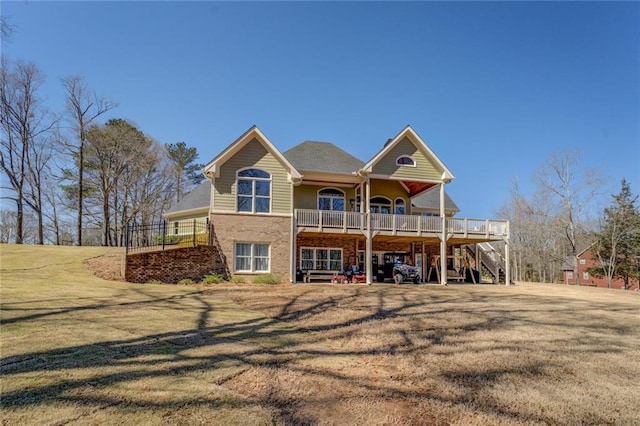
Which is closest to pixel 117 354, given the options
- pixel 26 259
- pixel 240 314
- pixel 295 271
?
pixel 240 314

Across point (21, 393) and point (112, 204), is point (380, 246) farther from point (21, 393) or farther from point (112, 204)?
point (112, 204)

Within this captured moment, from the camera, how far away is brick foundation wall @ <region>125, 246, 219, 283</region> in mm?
15141

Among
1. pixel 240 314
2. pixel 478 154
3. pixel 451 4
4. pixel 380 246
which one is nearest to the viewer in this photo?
pixel 240 314

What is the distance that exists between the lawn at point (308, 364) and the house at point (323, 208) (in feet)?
26.8

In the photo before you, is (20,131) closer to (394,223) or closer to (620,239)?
(394,223)

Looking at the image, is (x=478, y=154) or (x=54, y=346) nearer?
(x=54, y=346)

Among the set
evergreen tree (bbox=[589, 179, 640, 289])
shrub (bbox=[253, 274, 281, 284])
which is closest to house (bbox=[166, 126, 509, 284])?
shrub (bbox=[253, 274, 281, 284])

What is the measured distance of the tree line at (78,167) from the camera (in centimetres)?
2958

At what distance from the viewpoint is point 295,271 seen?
18.0 metres

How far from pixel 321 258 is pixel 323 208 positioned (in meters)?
2.97

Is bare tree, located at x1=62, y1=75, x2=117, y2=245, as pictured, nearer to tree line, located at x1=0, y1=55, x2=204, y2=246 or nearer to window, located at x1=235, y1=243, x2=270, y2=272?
tree line, located at x1=0, y1=55, x2=204, y2=246

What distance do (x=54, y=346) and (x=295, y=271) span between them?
42.6ft

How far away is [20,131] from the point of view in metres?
30.0

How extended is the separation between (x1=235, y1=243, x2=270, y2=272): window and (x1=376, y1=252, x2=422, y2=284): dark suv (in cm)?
682
